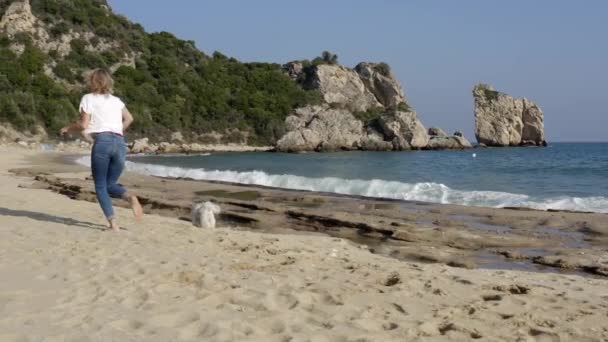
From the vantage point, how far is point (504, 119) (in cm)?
9194

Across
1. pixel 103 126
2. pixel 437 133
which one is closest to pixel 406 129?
pixel 437 133

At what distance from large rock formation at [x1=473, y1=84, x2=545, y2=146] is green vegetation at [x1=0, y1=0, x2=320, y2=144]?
26.6 m

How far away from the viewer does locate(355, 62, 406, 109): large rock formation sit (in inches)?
3762

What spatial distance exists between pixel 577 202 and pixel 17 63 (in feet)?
204

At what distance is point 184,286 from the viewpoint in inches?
183

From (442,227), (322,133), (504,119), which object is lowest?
(442,227)

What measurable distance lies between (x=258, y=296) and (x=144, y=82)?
237 feet

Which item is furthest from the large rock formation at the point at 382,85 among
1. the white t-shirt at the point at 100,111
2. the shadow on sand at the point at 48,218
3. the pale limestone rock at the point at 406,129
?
the white t-shirt at the point at 100,111

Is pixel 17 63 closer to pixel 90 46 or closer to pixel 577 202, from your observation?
pixel 90 46

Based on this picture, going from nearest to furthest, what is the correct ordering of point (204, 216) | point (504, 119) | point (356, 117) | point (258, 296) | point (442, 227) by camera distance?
point (258, 296)
point (204, 216)
point (442, 227)
point (356, 117)
point (504, 119)

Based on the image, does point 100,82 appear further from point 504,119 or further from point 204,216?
point 504,119

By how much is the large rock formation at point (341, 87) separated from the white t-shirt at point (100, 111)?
→ 82113mm

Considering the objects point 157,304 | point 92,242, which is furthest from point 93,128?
point 157,304

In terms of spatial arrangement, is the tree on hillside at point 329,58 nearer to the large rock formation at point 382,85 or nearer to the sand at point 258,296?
the large rock formation at point 382,85
